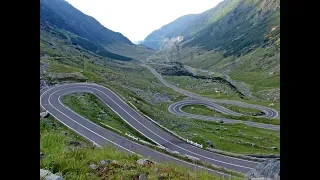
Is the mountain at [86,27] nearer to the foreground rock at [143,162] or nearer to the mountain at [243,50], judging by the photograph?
the mountain at [243,50]

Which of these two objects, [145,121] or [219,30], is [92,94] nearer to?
[145,121]

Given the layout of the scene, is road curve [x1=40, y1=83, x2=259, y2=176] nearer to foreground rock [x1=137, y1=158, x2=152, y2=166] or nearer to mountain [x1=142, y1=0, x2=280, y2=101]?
foreground rock [x1=137, y1=158, x2=152, y2=166]

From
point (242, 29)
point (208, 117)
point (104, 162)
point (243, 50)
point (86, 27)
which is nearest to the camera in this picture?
point (104, 162)

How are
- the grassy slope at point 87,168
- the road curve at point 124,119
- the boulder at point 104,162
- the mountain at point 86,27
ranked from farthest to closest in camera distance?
the mountain at point 86,27 < the road curve at point 124,119 < the boulder at point 104,162 < the grassy slope at point 87,168

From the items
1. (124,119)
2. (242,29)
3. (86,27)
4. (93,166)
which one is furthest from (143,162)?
(86,27)

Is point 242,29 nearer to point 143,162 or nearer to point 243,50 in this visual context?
point 243,50

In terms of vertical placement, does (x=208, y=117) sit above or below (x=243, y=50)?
below

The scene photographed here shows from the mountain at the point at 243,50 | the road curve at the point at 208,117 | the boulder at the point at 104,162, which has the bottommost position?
the road curve at the point at 208,117

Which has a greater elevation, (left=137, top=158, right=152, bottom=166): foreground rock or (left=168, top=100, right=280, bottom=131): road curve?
(left=137, top=158, right=152, bottom=166): foreground rock

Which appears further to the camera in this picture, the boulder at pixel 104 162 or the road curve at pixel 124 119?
the road curve at pixel 124 119

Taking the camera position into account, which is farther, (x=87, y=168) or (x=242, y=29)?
(x=242, y=29)

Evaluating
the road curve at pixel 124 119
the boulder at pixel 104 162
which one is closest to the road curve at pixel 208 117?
the road curve at pixel 124 119

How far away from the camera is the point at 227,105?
62.8 metres

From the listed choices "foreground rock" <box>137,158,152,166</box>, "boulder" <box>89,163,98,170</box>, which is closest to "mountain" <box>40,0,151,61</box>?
"foreground rock" <box>137,158,152,166</box>
